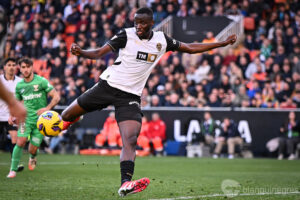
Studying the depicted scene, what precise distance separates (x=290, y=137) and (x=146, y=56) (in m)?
12.7

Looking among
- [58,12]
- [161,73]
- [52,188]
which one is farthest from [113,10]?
[52,188]

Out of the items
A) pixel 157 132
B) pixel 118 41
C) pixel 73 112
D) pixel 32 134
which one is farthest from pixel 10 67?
pixel 157 132

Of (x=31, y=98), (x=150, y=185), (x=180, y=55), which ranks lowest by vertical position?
(x=150, y=185)

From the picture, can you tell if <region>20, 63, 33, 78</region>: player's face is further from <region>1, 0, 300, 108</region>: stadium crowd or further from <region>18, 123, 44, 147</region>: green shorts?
<region>1, 0, 300, 108</region>: stadium crowd

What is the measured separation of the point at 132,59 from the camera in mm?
7734

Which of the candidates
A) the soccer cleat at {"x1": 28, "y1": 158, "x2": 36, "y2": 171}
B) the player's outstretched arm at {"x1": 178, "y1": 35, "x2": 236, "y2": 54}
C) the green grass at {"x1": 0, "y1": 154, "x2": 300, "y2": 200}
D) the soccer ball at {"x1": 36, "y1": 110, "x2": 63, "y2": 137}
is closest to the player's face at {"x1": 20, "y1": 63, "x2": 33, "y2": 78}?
the soccer cleat at {"x1": 28, "y1": 158, "x2": 36, "y2": 171}

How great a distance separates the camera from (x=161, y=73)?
22531 mm

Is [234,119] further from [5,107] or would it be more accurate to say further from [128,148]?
[128,148]

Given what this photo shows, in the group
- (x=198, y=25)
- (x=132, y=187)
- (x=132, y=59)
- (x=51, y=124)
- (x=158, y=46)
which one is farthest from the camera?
(x=198, y=25)

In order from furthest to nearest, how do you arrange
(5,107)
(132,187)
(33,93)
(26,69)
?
(5,107), (33,93), (26,69), (132,187)

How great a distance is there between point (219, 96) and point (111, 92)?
43.9 feet

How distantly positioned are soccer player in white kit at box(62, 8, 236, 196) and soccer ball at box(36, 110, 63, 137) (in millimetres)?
1166

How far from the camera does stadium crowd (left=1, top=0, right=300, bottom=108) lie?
2094 cm

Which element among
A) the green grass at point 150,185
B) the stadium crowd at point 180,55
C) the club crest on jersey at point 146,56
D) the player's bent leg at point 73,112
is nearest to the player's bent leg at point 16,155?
the green grass at point 150,185
